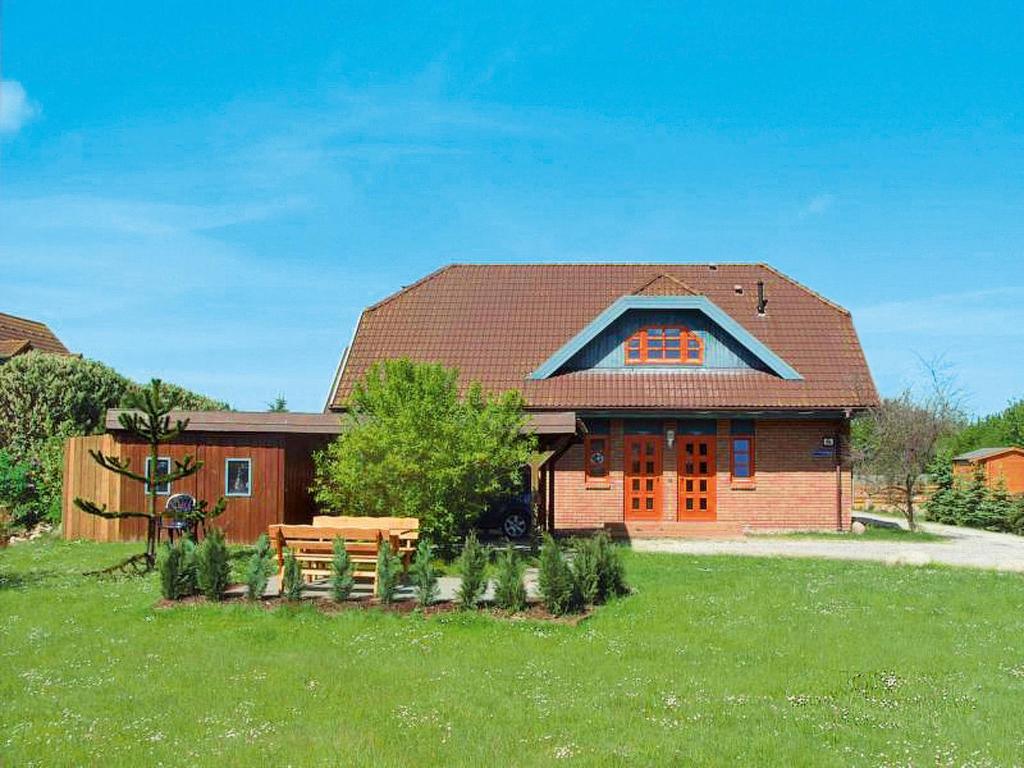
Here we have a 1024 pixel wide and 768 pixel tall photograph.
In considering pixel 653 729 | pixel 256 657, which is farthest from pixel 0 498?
pixel 653 729

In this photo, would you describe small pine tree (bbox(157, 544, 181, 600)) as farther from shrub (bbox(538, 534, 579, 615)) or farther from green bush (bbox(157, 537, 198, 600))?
shrub (bbox(538, 534, 579, 615))

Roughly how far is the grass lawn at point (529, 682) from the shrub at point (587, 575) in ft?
1.48

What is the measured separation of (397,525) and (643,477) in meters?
10.5

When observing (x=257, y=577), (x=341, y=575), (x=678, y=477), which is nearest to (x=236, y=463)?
(x=257, y=577)

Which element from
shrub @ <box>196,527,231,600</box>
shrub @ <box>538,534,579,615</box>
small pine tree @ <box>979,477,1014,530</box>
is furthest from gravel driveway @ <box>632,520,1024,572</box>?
shrub @ <box>196,527,231,600</box>

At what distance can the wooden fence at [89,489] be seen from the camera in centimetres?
2092

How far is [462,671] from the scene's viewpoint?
31.6 feet

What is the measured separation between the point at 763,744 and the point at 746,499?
1734 cm

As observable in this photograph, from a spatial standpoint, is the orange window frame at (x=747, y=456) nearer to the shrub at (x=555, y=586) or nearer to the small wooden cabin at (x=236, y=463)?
the small wooden cabin at (x=236, y=463)

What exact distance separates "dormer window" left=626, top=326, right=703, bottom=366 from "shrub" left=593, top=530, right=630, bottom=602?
1230cm

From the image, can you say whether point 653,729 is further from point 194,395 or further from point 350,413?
point 194,395

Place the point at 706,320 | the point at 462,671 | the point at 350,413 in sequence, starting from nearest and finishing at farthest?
the point at 462,671 < the point at 350,413 < the point at 706,320

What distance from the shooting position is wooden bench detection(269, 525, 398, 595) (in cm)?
1398

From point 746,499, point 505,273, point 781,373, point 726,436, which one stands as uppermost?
point 505,273
